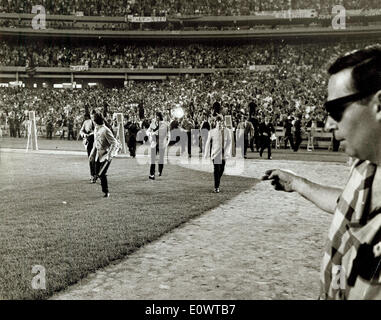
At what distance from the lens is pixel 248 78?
3556 centimetres

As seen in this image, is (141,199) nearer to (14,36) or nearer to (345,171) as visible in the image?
(345,171)

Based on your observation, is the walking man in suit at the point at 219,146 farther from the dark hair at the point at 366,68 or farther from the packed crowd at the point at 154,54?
the packed crowd at the point at 154,54

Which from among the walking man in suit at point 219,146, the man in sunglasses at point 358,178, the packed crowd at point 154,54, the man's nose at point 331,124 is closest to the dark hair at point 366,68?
the man in sunglasses at point 358,178

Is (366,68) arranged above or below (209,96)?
below

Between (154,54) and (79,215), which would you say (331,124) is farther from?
(154,54)

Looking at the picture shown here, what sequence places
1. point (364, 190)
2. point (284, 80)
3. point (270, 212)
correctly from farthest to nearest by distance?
point (284, 80) < point (270, 212) < point (364, 190)

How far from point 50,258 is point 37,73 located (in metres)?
42.9

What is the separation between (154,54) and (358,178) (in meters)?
46.6

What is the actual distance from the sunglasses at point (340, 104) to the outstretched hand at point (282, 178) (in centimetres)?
64

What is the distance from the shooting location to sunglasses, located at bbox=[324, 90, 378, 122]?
57.1 inches

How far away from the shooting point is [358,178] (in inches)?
60.5

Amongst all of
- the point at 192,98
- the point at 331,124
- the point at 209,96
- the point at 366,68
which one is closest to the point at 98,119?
the point at 331,124
